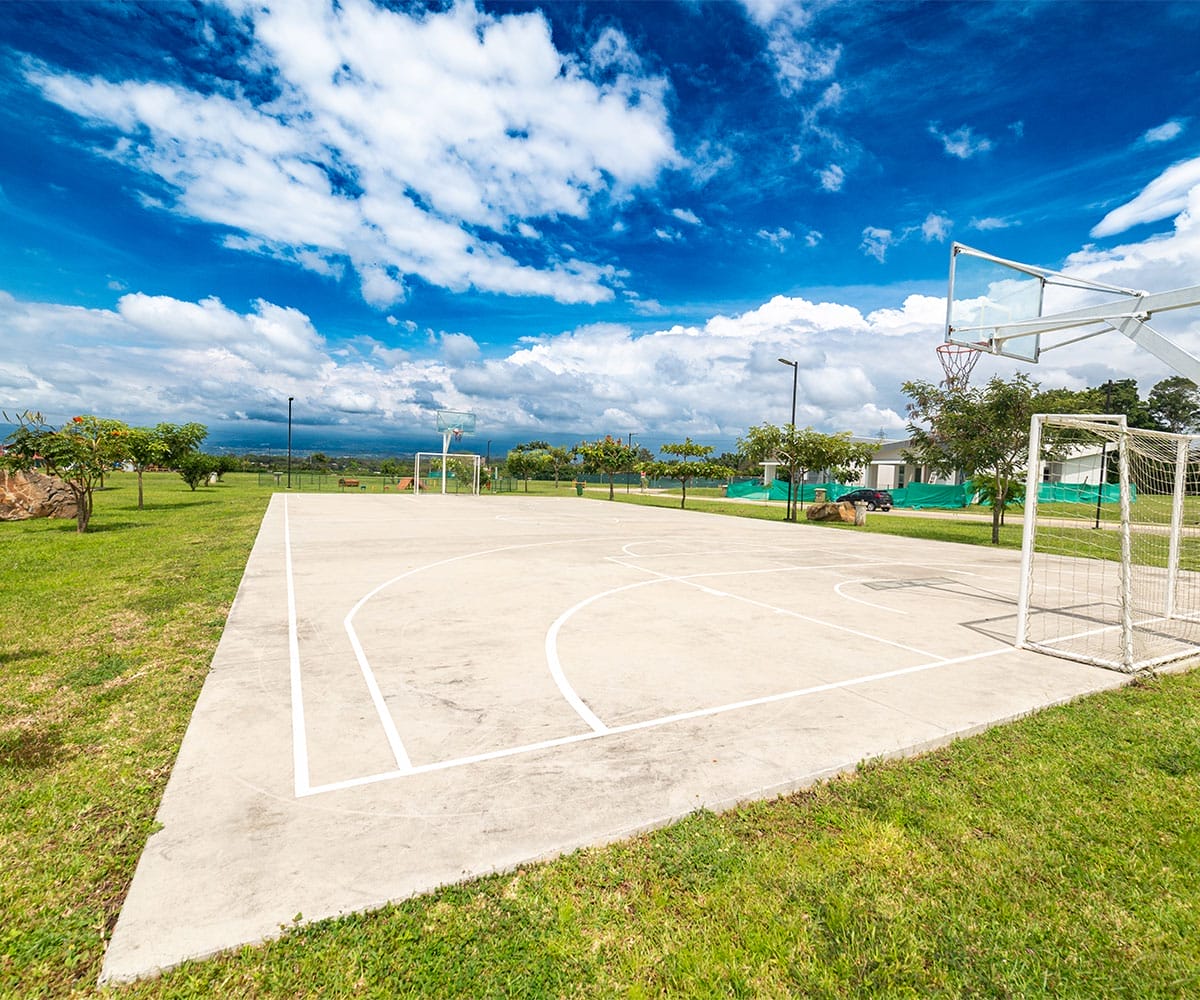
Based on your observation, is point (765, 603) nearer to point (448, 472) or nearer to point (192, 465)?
point (192, 465)

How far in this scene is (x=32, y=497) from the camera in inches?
805

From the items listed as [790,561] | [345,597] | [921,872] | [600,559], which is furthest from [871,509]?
[921,872]

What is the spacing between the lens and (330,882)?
3074mm

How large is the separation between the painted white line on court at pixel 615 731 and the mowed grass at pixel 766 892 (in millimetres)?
1217

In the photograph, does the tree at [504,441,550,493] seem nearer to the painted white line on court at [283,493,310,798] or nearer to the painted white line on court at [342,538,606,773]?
the painted white line on court at [342,538,606,773]

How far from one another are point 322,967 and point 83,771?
2812mm

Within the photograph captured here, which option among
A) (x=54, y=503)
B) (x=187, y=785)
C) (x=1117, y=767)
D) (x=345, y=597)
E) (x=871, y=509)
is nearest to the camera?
(x=187, y=785)

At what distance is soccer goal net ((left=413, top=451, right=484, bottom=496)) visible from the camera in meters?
46.9

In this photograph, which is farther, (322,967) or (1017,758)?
(1017,758)

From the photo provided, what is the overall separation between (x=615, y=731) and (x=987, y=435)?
19041 millimetres

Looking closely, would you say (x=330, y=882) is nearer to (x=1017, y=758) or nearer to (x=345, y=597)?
(x=1017, y=758)

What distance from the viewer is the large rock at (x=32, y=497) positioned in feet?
65.6

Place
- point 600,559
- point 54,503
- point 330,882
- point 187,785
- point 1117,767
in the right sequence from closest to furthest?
point 330,882 → point 187,785 → point 1117,767 → point 600,559 → point 54,503

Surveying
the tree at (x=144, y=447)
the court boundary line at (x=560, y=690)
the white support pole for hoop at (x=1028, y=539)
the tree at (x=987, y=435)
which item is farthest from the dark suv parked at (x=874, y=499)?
the tree at (x=144, y=447)
